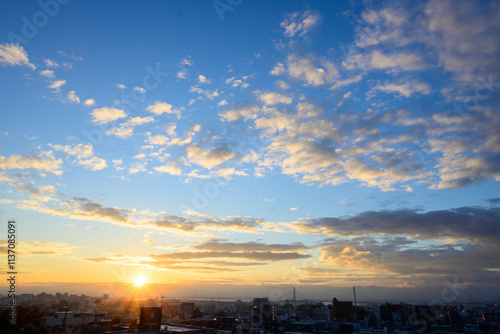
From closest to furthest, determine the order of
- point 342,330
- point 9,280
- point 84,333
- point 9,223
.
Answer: point 9,223, point 9,280, point 84,333, point 342,330

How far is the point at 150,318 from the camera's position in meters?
32.8

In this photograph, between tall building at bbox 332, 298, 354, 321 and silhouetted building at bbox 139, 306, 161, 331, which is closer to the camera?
silhouetted building at bbox 139, 306, 161, 331

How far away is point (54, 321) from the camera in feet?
200

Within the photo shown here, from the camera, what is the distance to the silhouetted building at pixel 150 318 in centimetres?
3256

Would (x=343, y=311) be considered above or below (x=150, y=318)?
below

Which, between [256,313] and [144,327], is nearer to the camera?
[144,327]

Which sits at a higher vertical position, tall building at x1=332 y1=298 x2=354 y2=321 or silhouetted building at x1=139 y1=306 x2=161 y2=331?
silhouetted building at x1=139 y1=306 x2=161 y2=331

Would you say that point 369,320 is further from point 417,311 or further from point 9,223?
point 9,223

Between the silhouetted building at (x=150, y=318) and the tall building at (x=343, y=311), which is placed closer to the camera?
the silhouetted building at (x=150, y=318)

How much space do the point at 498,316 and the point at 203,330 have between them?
170 m

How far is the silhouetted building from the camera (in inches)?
1282

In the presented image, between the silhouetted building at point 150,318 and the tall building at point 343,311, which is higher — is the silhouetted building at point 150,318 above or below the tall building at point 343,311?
above

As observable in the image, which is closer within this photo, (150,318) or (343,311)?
(150,318)

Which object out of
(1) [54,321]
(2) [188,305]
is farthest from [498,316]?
(1) [54,321]
